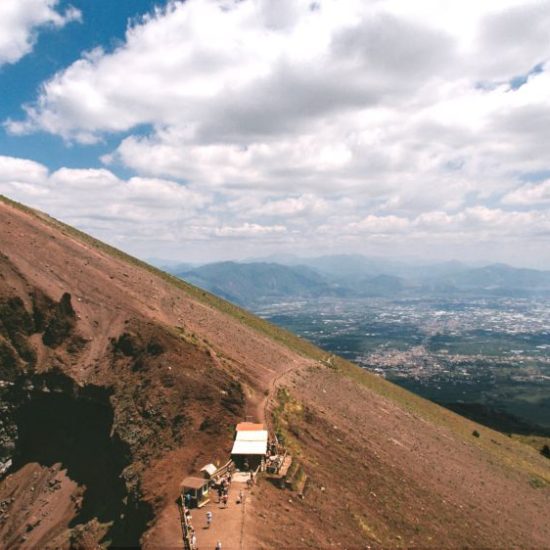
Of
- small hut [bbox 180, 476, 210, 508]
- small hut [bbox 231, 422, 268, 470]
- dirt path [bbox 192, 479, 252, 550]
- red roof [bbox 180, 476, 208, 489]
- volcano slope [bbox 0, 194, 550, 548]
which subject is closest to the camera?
dirt path [bbox 192, 479, 252, 550]

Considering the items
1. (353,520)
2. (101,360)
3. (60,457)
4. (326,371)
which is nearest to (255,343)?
(326,371)

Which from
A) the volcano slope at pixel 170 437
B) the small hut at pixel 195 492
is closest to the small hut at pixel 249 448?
the volcano slope at pixel 170 437

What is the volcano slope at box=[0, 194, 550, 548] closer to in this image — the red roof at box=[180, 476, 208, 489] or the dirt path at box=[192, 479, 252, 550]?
the dirt path at box=[192, 479, 252, 550]

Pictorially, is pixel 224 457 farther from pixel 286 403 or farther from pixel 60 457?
pixel 60 457

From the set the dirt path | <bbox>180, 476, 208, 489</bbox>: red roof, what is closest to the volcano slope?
the dirt path

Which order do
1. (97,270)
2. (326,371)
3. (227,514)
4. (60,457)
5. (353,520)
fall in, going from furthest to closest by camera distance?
(326,371), (97,270), (60,457), (353,520), (227,514)

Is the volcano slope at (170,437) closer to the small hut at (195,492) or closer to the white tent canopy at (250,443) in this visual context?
the small hut at (195,492)

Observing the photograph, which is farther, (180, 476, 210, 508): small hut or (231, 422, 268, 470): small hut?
(231, 422, 268, 470): small hut
